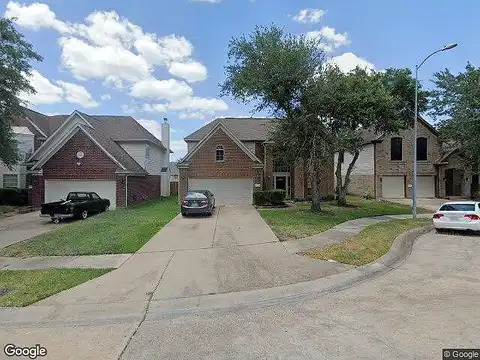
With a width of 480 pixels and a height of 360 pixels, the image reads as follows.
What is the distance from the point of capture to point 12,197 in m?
28.4

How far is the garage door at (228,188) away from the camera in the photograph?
91.4 ft

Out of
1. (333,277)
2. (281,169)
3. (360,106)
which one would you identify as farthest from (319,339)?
(281,169)

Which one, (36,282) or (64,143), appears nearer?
(36,282)

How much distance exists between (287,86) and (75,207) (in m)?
12.9

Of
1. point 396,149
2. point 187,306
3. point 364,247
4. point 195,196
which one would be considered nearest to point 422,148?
point 396,149

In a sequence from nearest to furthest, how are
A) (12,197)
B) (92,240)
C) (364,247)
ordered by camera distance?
(364,247) → (92,240) → (12,197)

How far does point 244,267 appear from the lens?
9328 millimetres

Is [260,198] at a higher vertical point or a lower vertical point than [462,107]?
lower

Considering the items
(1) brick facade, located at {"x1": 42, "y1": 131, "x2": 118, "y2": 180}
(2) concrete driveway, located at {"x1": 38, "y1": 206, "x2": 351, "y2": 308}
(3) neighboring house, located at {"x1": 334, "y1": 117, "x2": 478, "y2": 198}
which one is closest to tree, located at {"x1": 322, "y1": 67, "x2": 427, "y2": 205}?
(3) neighboring house, located at {"x1": 334, "y1": 117, "x2": 478, "y2": 198}

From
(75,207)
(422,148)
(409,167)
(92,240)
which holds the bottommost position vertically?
(92,240)

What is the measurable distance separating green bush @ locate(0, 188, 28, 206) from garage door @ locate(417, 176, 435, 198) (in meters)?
35.5

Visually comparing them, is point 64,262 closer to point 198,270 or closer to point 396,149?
point 198,270

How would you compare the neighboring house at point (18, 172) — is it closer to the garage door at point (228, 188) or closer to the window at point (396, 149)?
the garage door at point (228, 188)

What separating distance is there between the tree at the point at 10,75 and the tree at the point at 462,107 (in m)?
29.2
